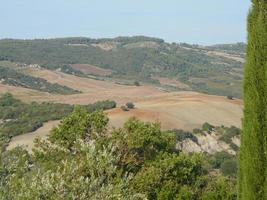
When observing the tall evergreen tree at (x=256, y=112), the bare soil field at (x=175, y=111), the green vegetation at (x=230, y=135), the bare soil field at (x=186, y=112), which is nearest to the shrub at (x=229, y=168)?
the bare soil field at (x=175, y=111)

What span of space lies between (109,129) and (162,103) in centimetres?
9351

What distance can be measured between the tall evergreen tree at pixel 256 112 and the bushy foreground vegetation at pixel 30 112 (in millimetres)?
92164

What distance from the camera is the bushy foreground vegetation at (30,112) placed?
112 metres

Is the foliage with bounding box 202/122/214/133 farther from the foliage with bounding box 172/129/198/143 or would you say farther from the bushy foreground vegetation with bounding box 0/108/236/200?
the bushy foreground vegetation with bounding box 0/108/236/200

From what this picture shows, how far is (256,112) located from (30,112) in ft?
382

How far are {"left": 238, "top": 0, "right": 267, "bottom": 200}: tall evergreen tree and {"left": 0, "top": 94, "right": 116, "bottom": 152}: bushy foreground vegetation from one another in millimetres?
92164

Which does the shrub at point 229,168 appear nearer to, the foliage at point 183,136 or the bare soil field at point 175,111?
the bare soil field at point 175,111

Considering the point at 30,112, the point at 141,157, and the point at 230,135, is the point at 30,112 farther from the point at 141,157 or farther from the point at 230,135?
the point at 141,157

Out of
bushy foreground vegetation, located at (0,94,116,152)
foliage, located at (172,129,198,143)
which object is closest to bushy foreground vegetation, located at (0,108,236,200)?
foliage, located at (172,129,198,143)

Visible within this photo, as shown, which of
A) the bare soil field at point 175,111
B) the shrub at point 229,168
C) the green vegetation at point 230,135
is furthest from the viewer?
the bare soil field at point 175,111

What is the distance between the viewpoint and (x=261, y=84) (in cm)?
1612

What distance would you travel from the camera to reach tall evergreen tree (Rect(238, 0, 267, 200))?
15984 millimetres

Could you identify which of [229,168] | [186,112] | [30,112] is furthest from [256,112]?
[30,112]

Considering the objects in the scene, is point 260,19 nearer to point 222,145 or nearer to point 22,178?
point 22,178
